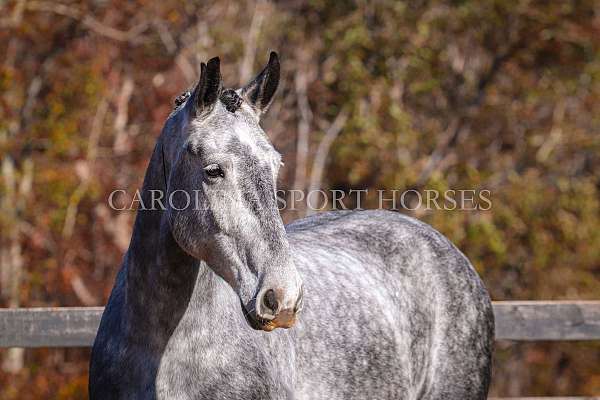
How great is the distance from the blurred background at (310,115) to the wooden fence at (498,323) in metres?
5.07

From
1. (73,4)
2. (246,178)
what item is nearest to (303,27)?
(73,4)

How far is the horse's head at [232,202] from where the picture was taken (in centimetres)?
289

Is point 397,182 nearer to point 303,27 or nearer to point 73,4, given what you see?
point 303,27

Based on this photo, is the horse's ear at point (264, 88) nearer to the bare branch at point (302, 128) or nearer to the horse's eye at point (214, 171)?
the horse's eye at point (214, 171)

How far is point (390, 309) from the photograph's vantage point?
427cm

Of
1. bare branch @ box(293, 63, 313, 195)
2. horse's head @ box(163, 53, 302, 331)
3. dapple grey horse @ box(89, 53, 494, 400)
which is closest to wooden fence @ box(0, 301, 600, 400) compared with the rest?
dapple grey horse @ box(89, 53, 494, 400)

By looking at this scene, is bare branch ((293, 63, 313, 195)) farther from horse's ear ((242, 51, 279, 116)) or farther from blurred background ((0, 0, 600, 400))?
horse's ear ((242, 51, 279, 116))

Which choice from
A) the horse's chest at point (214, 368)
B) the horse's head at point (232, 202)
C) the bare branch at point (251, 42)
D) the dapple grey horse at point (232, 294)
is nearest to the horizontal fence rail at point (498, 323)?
the dapple grey horse at point (232, 294)

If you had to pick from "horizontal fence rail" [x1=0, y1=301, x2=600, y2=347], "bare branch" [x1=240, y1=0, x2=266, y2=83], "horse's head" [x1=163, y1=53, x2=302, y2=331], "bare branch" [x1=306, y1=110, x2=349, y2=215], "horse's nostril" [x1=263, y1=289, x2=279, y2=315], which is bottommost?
"horizontal fence rail" [x1=0, y1=301, x2=600, y2=347]

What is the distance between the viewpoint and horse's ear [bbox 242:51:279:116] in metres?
3.43

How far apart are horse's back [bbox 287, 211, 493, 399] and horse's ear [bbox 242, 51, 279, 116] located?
767 mm

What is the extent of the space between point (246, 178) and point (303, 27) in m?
8.92

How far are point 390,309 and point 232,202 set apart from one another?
4.84ft

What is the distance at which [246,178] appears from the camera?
119 inches
